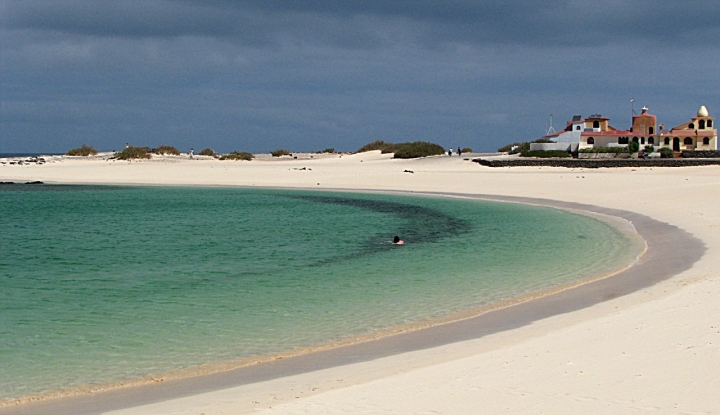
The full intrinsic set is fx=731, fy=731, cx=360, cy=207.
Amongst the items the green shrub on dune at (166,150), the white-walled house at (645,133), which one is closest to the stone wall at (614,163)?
the white-walled house at (645,133)

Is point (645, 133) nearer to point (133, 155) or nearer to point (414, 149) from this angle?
point (414, 149)

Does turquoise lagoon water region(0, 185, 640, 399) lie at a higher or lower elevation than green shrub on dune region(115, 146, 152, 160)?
lower

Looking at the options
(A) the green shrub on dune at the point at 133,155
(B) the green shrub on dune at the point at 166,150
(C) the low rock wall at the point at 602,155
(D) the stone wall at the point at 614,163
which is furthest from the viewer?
(B) the green shrub on dune at the point at 166,150

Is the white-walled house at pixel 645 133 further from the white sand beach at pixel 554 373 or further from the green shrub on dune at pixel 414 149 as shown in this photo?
the white sand beach at pixel 554 373

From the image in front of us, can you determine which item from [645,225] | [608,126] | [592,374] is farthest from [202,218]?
[608,126]

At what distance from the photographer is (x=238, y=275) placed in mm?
15570

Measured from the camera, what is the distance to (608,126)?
6888 centimetres

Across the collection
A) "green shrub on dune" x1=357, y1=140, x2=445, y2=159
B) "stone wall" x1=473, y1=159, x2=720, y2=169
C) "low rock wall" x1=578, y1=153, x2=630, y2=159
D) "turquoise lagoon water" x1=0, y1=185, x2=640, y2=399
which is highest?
"green shrub on dune" x1=357, y1=140, x2=445, y2=159

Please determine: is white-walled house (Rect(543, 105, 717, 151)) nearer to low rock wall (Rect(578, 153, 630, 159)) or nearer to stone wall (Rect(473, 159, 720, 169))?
low rock wall (Rect(578, 153, 630, 159))

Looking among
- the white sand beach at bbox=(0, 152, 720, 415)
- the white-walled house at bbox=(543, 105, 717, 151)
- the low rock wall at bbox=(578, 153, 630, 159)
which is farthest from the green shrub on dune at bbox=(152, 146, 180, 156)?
the white sand beach at bbox=(0, 152, 720, 415)

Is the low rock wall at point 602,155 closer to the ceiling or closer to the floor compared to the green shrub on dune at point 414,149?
closer to the floor

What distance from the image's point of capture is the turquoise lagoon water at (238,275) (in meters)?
9.59

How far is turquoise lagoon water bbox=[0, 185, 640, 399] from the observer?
9.59 meters

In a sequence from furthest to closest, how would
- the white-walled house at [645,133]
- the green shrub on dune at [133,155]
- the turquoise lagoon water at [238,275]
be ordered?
the green shrub on dune at [133,155] → the white-walled house at [645,133] → the turquoise lagoon water at [238,275]
